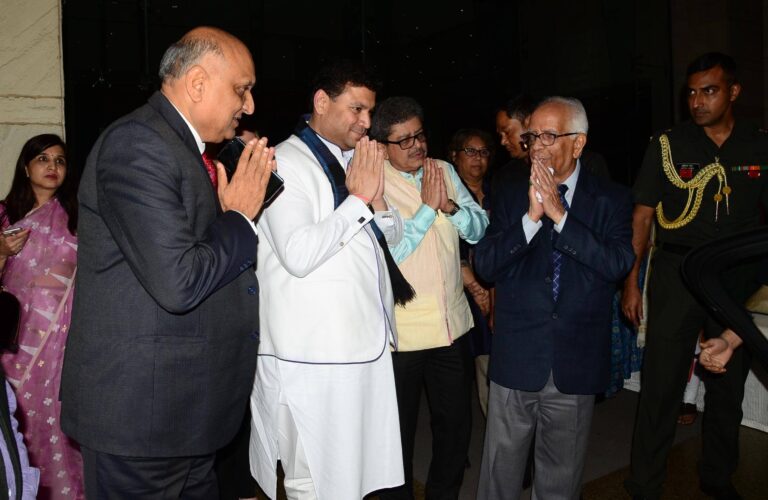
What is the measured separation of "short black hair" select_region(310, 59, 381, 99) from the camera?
7.66 feet

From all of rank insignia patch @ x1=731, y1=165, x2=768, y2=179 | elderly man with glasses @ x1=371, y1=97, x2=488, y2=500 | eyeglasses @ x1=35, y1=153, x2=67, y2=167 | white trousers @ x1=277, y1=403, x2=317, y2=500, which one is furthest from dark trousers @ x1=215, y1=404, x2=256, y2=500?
rank insignia patch @ x1=731, y1=165, x2=768, y2=179

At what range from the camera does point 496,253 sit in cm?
246

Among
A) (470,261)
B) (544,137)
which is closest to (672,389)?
(470,261)

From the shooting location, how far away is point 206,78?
178 centimetres

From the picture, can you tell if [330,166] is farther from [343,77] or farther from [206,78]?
[206,78]

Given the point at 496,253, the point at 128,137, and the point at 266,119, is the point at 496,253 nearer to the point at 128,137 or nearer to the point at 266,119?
the point at 128,137

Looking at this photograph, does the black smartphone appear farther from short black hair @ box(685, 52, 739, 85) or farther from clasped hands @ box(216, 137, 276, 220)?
short black hair @ box(685, 52, 739, 85)

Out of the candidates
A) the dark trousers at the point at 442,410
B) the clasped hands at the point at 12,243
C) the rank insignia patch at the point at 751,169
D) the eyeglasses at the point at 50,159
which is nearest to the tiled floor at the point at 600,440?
the dark trousers at the point at 442,410

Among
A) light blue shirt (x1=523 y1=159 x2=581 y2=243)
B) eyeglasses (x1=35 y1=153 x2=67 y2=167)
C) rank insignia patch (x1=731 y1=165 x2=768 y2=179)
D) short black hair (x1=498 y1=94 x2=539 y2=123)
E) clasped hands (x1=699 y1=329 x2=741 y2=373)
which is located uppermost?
short black hair (x1=498 y1=94 x2=539 y2=123)

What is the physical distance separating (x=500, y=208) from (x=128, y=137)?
147 centimetres

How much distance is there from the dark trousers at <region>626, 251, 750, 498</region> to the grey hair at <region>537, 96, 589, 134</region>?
40.7 inches

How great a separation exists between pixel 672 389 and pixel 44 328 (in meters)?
2.82

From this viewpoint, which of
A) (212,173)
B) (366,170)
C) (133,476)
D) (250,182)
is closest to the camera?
(133,476)

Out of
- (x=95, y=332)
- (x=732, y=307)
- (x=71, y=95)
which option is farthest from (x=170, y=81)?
(x=71, y=95)
